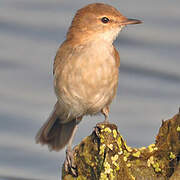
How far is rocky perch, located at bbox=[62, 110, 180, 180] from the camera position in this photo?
20.0 feet

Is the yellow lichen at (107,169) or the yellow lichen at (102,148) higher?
the yellow lichen at (102,148)

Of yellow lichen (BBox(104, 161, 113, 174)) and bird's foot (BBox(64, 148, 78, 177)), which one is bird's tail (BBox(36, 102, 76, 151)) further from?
yellow lichen (BBox(104, 161, 113, 174))

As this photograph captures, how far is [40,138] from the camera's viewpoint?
886cm

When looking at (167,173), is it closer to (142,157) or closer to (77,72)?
(142,157)

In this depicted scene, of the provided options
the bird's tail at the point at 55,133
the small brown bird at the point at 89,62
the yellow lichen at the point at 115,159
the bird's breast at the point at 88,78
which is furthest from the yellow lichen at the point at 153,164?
the bird's tail at the point at 55,133

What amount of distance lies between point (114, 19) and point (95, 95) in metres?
0.95

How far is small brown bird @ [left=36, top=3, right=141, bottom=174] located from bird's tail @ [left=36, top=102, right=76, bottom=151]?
3.00 feet

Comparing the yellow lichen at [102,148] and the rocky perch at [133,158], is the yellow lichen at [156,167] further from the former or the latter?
the yellow lichen at [102,148]

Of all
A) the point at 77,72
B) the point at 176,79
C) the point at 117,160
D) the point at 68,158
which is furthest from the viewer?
the point at 176,79

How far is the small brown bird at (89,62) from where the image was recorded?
24.4 ft

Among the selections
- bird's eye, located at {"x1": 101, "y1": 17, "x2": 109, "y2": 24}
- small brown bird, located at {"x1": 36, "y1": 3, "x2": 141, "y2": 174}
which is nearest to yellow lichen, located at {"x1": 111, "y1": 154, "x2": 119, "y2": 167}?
small brown bird, located at {"x1": 36, "y1": 3, "x2": 141, "y2": 174}

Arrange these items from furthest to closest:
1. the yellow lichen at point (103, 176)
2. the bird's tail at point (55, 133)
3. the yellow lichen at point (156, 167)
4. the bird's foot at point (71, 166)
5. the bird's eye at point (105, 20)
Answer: the bird's tail at point (55, 133) → the bird's eye at point (105, 20) → the bird's foot at point (71, 166) → the yellow lichen at point (156, 167) → the yellow lichen at point (103, 176)

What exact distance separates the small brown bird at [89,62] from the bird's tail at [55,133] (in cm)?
91

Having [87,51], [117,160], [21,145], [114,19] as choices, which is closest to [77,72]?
[87,51]
